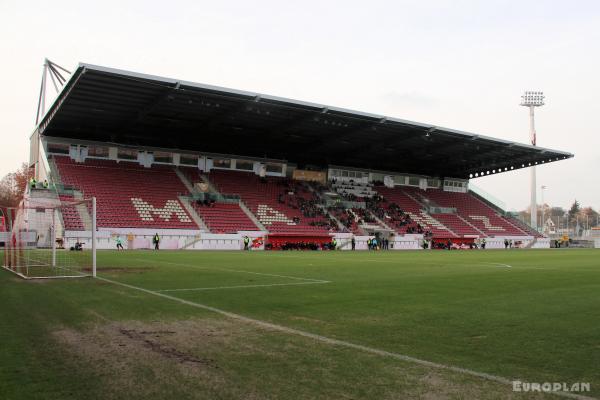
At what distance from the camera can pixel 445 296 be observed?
11.1 meters

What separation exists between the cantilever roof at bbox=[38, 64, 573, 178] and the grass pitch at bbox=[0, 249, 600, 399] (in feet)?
89.5

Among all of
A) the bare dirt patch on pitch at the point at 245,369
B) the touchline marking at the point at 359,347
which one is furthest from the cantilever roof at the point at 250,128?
the bare dirt patch on pitch at the point at 245,369

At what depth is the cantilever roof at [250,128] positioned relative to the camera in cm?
3681

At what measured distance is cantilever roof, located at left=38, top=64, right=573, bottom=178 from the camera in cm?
3681

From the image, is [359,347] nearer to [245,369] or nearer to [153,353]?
[245,369]

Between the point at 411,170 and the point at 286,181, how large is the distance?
20541mm

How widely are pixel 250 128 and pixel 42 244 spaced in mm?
25048

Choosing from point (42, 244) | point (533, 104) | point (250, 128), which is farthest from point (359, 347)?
point (533, 104)

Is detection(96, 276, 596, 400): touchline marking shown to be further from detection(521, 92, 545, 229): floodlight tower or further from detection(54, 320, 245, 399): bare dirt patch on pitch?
detection(521, 92, 545, 229): floodlight tower

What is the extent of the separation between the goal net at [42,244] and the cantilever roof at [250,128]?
10.6m

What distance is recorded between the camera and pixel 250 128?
46.9 metres

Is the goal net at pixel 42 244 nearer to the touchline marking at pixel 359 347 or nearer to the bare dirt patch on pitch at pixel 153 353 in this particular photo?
the touchline marking at pixel 359 347

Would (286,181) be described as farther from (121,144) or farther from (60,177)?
(60,177)

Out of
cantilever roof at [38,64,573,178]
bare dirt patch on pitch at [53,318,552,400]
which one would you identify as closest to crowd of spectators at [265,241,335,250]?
cantilever roof at [38,64,573,178]
